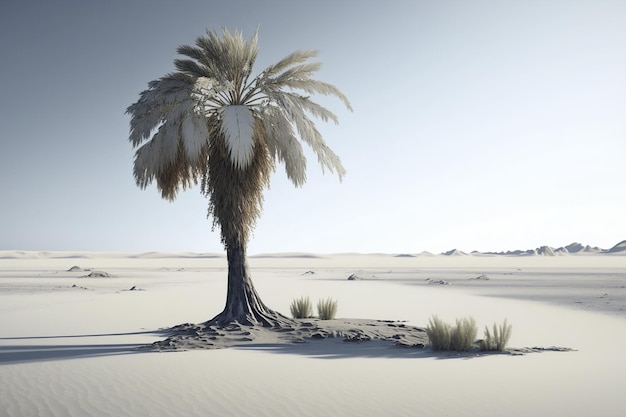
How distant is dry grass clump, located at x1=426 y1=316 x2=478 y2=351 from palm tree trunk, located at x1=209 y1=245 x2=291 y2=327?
181 inches

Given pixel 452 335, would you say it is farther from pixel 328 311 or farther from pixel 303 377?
pixel 328 311

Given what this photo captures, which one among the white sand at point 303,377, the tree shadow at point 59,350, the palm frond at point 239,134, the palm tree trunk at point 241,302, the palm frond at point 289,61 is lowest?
the white sand at point 303,377

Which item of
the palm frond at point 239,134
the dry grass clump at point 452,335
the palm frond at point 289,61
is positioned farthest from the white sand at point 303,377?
the palm frond at point 289,61

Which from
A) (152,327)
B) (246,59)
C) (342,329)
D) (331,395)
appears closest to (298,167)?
(246,59)

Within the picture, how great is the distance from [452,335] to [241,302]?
19.2ft

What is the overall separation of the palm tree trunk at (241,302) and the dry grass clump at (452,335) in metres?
4.60

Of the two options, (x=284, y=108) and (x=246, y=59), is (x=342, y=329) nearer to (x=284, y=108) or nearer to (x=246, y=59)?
(x=284, y=108)

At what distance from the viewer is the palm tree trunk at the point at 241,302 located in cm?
1514

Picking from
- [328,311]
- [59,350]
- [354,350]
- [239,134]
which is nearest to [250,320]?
[328,311]

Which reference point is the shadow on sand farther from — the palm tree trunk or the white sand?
the palm tree trunk

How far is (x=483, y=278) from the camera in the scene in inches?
1922

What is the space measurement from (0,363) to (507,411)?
9.14m

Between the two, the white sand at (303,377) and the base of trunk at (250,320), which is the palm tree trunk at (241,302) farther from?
the white sand at (303,377)

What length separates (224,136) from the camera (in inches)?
573
